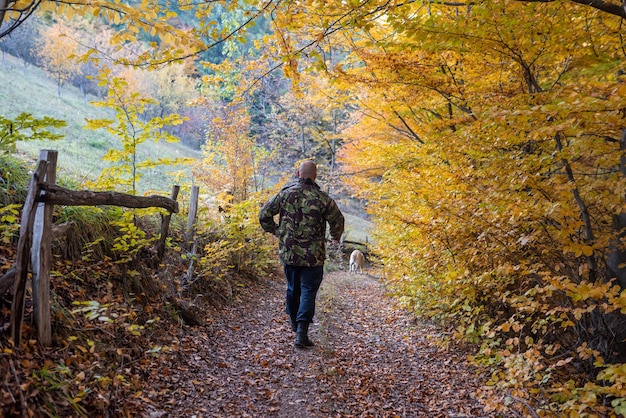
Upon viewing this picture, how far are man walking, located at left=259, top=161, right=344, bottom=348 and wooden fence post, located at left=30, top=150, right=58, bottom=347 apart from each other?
2.42 meters

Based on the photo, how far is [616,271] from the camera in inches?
168

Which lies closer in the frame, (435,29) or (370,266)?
(435,29)

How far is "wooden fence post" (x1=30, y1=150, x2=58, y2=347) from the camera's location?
2871 mm

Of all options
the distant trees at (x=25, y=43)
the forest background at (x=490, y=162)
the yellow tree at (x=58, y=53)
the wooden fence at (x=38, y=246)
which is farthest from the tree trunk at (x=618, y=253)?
the distant trees at (x=25, y=43)

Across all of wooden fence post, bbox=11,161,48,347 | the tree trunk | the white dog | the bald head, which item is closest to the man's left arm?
the bald head

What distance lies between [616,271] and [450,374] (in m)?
2.21

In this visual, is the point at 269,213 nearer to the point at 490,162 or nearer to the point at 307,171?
the point at 307,171

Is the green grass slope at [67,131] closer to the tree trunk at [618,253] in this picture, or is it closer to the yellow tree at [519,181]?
the yellow tree at [519,181]

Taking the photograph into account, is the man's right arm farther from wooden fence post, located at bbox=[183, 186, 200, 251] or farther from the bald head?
wooden fence post, located at bbox=[183, 186, 200, 251]

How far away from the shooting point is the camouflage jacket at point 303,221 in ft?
Result: 15.7

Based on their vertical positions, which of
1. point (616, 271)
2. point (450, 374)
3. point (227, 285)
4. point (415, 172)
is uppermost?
point (415, 172)

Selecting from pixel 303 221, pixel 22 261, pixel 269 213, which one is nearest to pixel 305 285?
pixel 303 221

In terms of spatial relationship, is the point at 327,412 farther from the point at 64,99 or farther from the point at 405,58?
the point at 64,99

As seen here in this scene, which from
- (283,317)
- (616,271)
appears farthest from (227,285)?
(616,271)
